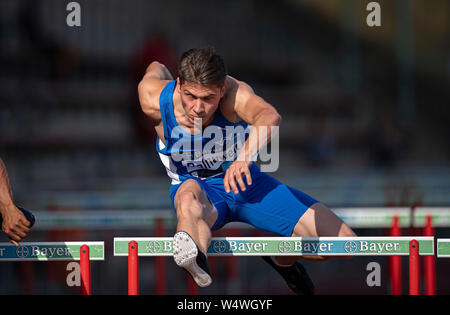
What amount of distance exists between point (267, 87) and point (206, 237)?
10165 millimetres

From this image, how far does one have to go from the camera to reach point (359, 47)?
15.0 m

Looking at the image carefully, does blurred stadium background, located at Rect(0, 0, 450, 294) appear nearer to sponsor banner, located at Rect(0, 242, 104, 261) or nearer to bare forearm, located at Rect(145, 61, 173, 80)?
sponsor banner, located at Rect(0, 242, 104, 261)

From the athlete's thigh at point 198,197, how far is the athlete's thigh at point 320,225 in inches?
20.1

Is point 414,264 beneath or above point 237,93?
beneath

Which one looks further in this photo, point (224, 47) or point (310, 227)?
point (224, 47)

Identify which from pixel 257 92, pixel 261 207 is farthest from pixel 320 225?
pixel 257 92

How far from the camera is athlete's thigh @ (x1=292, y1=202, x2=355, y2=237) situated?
3.91 m

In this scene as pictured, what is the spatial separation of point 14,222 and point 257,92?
9308mm

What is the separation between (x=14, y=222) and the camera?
3.40 meters

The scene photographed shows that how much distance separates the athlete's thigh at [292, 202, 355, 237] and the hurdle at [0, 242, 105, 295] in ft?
3.54

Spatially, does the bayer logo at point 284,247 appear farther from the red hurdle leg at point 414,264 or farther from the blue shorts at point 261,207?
the red hurdle leg at point 414,264

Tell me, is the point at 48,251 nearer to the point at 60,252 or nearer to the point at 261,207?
the point at 60,252
